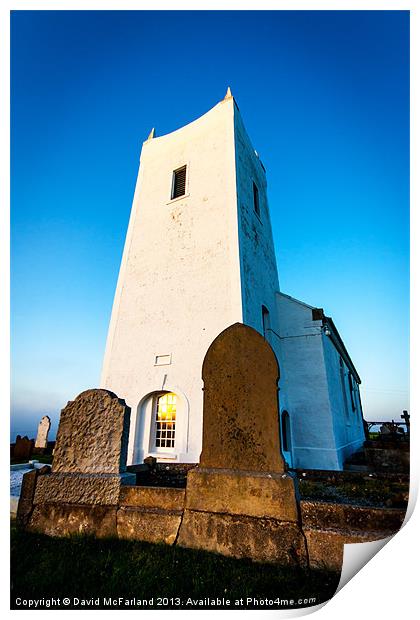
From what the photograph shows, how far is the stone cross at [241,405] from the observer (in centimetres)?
317

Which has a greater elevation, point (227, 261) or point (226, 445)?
point (227, 261)

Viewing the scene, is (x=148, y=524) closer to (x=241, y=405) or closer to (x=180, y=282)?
(x=241, y=405)

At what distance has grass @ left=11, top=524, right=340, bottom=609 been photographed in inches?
Answer: 90.0

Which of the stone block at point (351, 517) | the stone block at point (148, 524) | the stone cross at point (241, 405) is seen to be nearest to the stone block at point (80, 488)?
the stone block at point (148, 524)

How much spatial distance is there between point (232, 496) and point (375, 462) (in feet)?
25.9

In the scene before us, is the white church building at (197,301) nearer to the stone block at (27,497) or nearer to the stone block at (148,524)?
the stone block at (27,497)

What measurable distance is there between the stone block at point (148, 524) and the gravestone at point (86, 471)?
0.47ft

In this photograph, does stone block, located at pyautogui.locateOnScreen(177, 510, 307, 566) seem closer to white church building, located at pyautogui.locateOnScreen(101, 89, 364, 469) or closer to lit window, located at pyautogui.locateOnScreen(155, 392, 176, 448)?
white church building, located at pyautogui.locateOnScreen(101, 89, 364, 469)

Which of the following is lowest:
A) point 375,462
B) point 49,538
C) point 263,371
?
point 375,462

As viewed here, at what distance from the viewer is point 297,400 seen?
38.6 ft

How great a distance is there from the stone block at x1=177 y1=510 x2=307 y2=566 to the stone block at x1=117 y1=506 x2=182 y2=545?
0.11 meters

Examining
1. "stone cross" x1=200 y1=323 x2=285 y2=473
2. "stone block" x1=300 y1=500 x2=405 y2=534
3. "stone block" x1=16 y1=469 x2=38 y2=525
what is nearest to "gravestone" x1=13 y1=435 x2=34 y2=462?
"stone block" x1=16 y1=469 x2=38 y2=525
